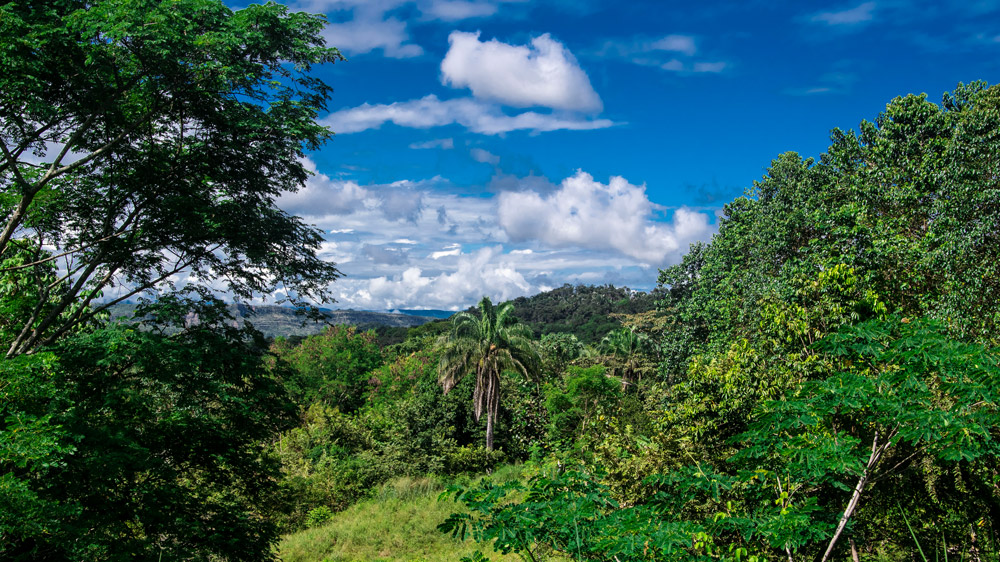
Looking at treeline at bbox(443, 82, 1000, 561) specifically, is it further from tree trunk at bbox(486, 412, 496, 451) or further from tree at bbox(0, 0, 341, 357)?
tree trunk at bbox(486, 412, 496, 451)

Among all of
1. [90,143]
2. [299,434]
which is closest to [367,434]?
[299,434]

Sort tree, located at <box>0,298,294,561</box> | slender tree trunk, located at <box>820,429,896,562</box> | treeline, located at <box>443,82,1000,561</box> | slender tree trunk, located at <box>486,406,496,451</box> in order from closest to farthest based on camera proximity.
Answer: treeline, located at <box>443,82,1000,561</box> → slender tree trunk, located at <box>820,429,896,562</box> → tree, located at <box>0,298,294,561</box> → slender tree trunk, located at <box>486,406,496,451</box>

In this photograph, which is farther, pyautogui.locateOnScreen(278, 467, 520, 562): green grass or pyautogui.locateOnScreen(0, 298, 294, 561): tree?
pyautogui.locateOnScreen(278, 467, 520, 562): green grass

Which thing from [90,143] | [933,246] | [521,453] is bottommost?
[521,453]

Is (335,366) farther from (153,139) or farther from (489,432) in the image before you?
(153,139)

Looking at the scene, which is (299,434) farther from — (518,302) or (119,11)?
(518,302)

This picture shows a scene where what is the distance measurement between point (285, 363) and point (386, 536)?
8.54 meters

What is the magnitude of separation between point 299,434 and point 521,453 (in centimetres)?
1149

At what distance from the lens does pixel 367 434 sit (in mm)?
26641

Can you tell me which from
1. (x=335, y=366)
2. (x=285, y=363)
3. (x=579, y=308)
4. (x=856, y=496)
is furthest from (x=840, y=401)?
(x=579, y=308)

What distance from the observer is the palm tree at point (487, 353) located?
78.6 feet

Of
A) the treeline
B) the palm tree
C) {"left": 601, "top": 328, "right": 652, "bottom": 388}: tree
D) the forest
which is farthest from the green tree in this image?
the treeline

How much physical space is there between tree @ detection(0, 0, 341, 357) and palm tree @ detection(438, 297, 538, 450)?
14307 millimetres

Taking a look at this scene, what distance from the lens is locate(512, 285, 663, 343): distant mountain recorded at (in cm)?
9067
